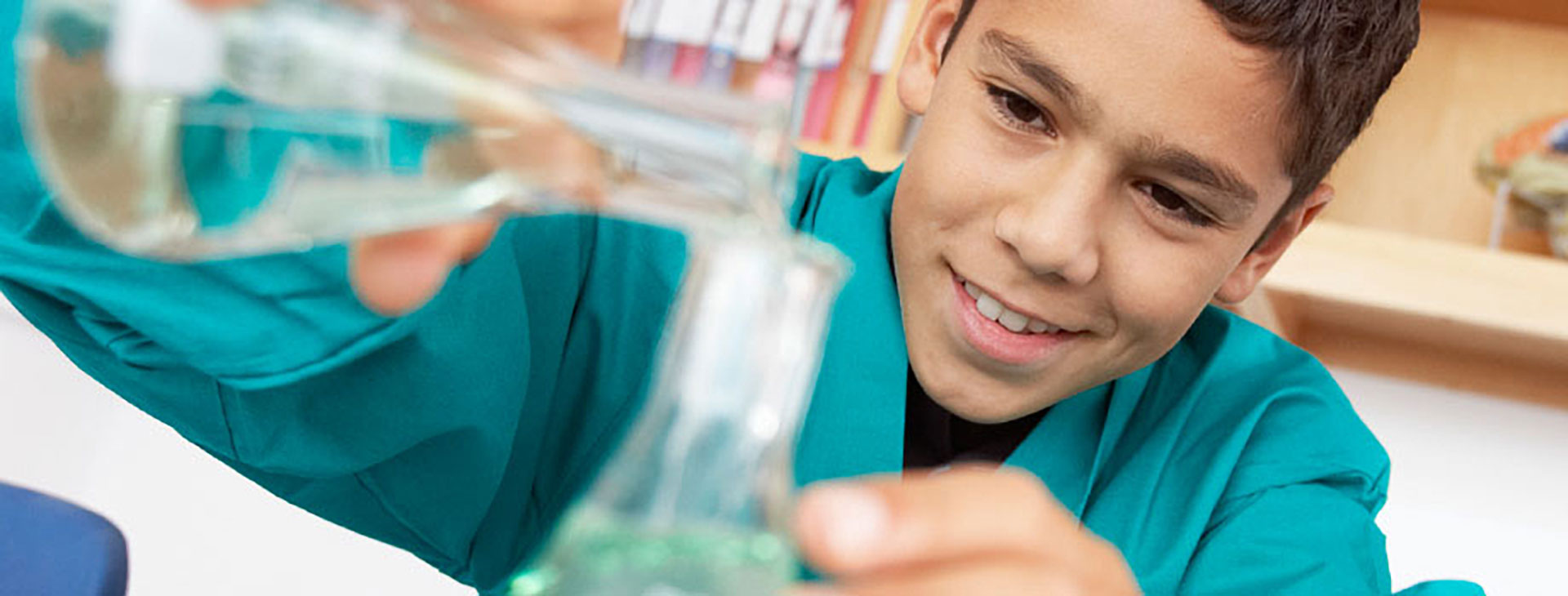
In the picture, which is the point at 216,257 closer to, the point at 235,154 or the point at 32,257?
the point at 32,257

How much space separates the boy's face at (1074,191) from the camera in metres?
0.62

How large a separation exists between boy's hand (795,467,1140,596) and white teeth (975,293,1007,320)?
1.06 ft

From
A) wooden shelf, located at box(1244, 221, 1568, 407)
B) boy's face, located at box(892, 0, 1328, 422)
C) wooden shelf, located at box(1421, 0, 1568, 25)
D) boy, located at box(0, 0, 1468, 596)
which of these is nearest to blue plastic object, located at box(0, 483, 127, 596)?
boy, located at box(0, 0, 1468, 596)

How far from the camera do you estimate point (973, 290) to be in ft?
2.23

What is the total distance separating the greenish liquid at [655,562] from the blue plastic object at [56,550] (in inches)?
21.9

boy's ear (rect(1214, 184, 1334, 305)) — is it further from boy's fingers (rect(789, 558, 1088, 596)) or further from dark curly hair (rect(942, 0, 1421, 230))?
boy's fingers (rect(789, 558, 1088, 596))

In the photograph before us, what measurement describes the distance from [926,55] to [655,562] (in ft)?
1.74

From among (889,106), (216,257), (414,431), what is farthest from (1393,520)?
(216,257)

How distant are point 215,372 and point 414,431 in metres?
0.09

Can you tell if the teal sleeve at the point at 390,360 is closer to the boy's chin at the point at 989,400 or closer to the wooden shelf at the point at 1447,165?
A: the boy's chin at the point at 989,400

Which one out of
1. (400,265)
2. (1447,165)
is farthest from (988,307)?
(1447,165)

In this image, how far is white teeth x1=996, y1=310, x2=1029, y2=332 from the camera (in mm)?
671

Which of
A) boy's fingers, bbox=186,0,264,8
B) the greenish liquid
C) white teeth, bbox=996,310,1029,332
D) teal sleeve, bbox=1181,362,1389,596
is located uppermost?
boy's fingers, bbox=186,0,264,8

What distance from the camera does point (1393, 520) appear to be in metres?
1.31
